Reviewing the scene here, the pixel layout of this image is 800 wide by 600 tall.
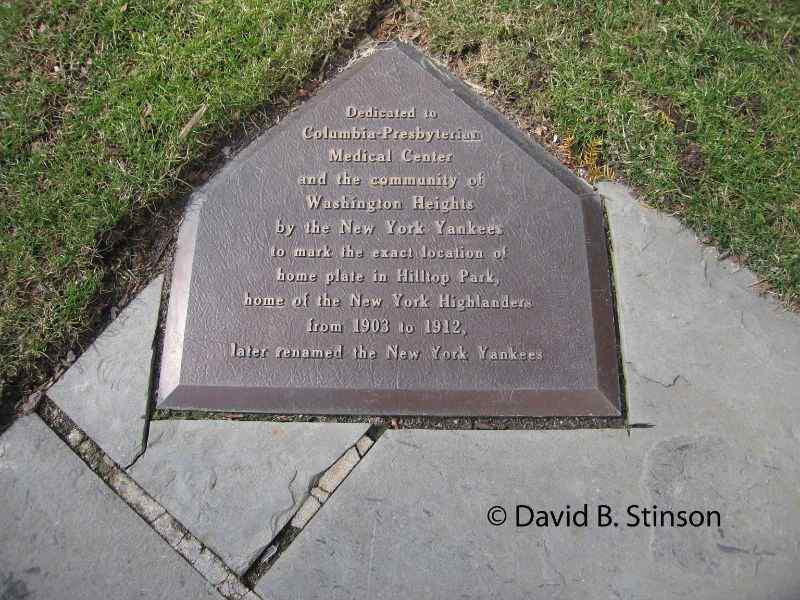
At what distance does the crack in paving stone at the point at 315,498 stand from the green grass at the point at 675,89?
1.56 m

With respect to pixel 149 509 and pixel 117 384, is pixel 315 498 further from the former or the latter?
pixel 117 384

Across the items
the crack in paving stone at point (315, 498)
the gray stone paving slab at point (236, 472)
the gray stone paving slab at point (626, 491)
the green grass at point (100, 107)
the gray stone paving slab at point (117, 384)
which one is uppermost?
the green grass at point (100, 107)

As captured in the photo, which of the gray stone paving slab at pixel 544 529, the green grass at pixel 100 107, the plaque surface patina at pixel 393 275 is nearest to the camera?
the gray stone paving slab at pixel 544 529

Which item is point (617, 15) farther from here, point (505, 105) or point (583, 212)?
point (583, 212)

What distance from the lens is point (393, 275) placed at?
2.21m

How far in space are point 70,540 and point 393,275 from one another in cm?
146

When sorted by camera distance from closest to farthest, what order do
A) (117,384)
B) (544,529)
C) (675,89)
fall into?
(544,529), (117,384), (675,89)

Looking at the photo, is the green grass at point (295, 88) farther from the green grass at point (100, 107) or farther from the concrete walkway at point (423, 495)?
the concrete walkway at point (423, 495)

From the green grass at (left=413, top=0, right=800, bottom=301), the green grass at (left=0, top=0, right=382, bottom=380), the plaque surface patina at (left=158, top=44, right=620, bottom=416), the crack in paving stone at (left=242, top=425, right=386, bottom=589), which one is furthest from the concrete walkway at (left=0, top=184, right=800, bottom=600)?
the green grass at (left=413, top=0, right=800, bottom=301)

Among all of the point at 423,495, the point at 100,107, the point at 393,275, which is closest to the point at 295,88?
the point at 100,107

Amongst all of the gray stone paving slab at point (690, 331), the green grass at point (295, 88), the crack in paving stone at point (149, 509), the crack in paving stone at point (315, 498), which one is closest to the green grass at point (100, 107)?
the green grass at point (295, 88)

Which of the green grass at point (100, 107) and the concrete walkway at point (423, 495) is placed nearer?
the concrete walkway at point (423, 495)

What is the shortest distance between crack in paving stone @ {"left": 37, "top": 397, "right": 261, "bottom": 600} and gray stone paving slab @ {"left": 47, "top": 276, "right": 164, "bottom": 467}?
→ 0.12ft

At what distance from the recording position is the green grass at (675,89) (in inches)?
96.0
